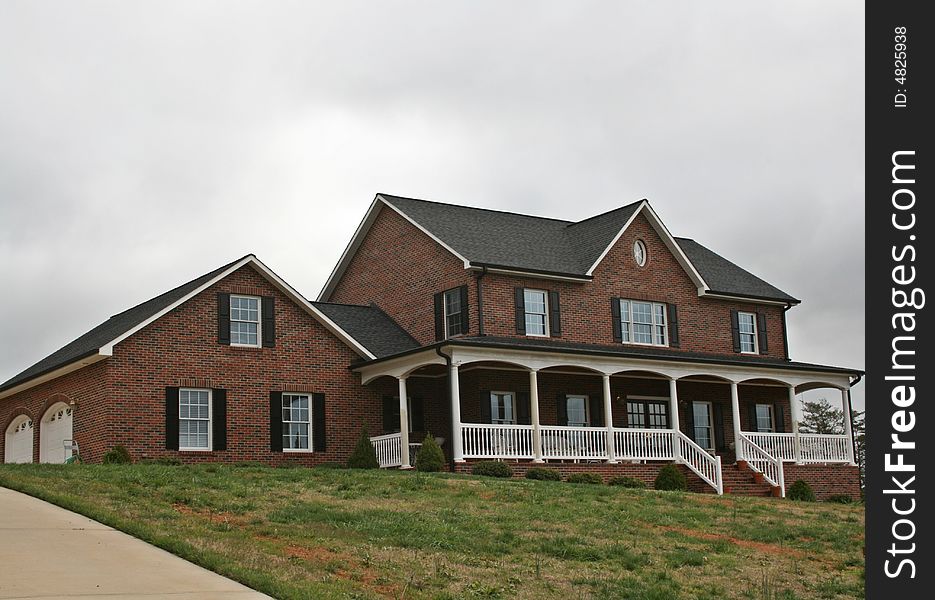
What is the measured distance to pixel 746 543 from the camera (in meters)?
19.7

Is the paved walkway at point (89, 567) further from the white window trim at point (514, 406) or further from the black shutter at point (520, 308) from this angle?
the black shutter at point (520, 308)

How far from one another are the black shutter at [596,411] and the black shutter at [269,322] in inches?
382

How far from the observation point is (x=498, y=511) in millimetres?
20547

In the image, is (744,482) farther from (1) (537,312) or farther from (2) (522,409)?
(1) (537,312)

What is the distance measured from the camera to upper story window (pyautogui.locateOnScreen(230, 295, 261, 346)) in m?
31.4

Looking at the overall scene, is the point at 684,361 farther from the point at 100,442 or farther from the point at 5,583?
the point at 5,583

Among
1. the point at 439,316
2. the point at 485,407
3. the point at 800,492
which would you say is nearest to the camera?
the point at 800,492

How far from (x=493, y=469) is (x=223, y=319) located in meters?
8.14

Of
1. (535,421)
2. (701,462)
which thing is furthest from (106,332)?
(701,462)

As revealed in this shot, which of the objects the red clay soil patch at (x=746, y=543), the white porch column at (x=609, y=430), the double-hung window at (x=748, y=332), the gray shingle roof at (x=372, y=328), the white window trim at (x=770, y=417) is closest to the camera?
the red clay soil patch at (x=746, y=543)

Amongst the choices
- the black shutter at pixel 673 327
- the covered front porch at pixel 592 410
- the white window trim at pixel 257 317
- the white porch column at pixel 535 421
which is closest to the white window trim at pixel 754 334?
the covered front porch at pixel 592 410

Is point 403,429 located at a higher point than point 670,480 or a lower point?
higher

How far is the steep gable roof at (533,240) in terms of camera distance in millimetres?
34625
